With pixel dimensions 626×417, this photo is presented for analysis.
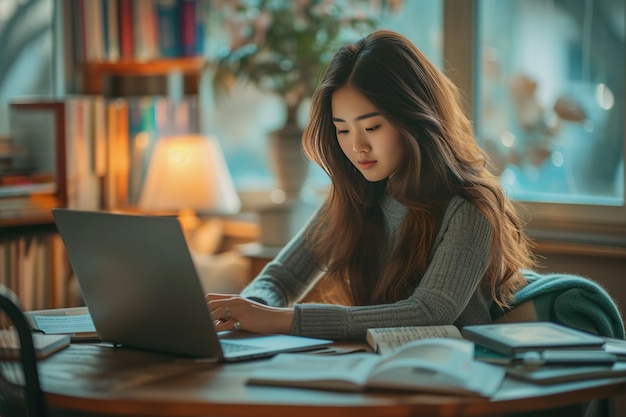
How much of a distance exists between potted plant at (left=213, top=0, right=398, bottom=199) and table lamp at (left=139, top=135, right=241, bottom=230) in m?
0.22

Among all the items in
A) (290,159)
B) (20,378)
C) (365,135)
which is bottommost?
(20,378)

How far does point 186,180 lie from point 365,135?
5.60ft

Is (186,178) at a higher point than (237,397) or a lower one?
higher

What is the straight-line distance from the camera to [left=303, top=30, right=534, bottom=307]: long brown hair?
1.95m

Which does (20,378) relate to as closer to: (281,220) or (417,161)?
(417,161)

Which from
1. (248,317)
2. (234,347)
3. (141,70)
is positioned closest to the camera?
(234,347)

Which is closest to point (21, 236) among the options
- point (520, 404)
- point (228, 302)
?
point (228, 302)

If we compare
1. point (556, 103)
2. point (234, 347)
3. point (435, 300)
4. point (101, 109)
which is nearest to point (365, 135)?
point (435, 300)

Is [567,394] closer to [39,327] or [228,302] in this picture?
[228,302]

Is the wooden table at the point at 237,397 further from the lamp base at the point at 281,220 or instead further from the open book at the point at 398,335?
the lamp base at the point at 281,220

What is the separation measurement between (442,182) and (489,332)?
1.44ft

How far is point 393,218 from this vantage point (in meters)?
2.14

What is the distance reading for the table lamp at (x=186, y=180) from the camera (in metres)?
3.55

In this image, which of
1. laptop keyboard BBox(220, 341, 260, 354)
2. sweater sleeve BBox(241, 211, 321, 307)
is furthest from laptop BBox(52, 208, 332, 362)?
sweater sleeve BBox(241, 211, 321, 307)
